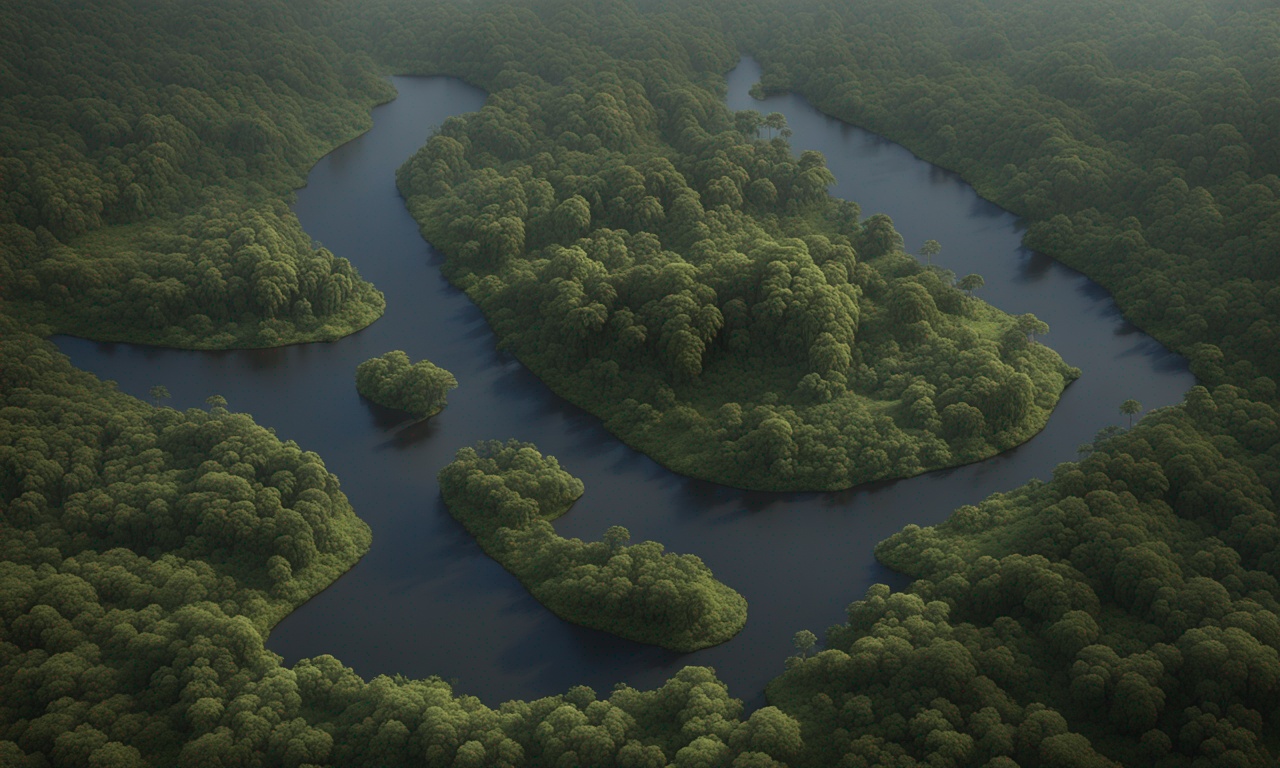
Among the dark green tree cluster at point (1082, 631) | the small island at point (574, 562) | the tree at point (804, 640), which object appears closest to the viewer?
the dark green tree cluster at point (1082, 631)

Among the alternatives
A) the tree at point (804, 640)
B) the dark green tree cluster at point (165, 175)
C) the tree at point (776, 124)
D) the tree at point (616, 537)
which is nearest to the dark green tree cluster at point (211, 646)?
the tree at point (804, 640)

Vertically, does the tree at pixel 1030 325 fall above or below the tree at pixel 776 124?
above

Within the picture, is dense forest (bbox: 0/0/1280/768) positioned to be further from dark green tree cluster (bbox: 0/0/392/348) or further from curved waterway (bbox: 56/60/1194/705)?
curved waterway (bbox: 56/60/1194/705)

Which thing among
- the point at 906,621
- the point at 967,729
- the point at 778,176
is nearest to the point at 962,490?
the point at 906,621

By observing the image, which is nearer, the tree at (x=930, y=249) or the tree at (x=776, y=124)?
the tree at (x=930, y=249)

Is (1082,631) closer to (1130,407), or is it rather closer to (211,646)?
(1130,407)

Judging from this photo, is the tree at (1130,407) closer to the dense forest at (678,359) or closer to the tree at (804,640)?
the dense forest at (678,359)

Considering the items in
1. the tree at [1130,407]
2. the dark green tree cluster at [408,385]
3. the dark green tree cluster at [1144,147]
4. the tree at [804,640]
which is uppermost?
the dark green tree cluster at [1144,147]
